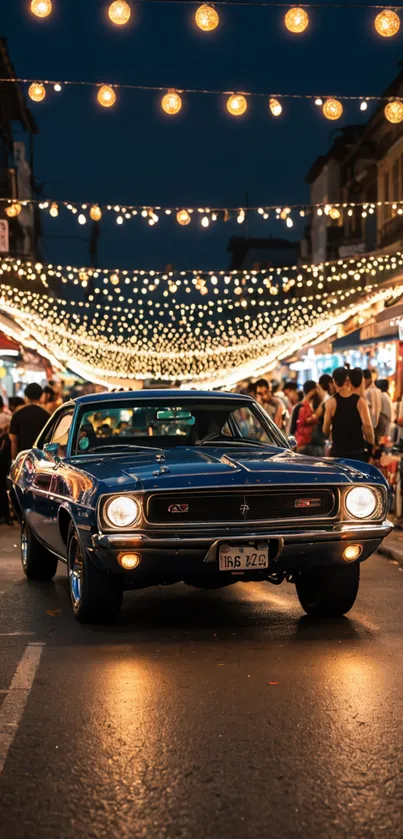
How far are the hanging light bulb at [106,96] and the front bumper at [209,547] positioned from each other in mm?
10804

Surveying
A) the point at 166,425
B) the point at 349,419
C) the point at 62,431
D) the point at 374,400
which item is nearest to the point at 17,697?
the point at 166,425

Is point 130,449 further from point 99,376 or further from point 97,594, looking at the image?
point 99,376

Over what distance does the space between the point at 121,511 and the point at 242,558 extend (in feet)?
2.67

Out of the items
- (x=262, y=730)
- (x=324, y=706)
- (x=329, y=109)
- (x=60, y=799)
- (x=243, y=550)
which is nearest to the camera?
(x=60, y=799)

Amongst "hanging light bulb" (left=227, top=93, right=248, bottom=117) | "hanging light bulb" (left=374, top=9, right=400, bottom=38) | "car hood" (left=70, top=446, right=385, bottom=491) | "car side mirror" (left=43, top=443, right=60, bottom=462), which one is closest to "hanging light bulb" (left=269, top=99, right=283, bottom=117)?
"hanging light bulb" (left=227, top=93, right=248, bottom=117)

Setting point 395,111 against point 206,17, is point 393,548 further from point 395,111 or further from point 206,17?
point 395,111

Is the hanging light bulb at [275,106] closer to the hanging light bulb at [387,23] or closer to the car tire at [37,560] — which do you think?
the hanging light bulb at [387,23]

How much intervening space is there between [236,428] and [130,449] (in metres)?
1.10

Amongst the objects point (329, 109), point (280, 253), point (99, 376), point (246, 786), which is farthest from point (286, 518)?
point (280, 253)

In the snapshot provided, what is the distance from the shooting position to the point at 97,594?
7734 millimetres

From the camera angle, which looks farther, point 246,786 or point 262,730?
point 262,730

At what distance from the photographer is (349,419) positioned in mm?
12938

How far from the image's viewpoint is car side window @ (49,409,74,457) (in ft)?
30.6

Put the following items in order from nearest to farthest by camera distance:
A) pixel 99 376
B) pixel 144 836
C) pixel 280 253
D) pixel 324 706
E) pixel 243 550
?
pixel 144 836 → pixel 324 706 → pixel 243 550 → pixel 99 376 → pixel 280 253
